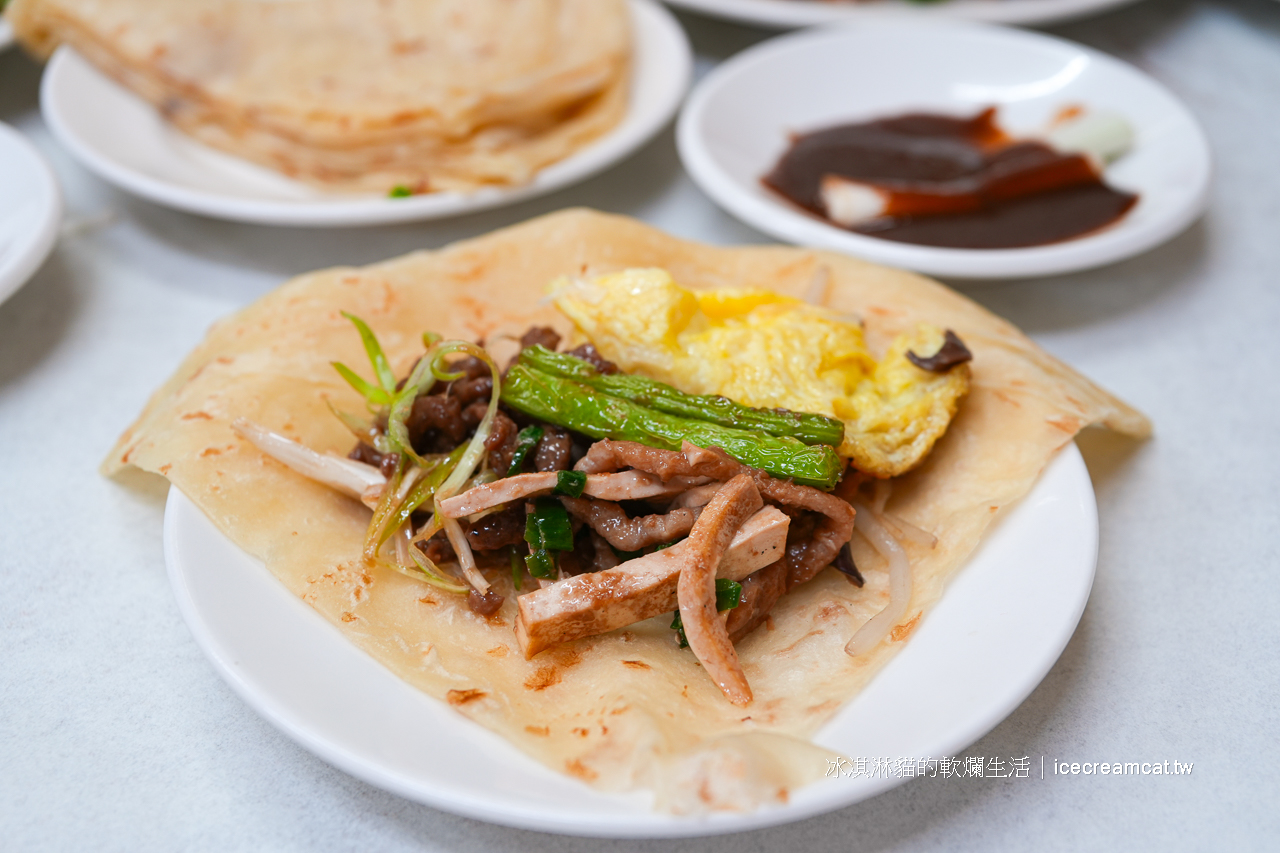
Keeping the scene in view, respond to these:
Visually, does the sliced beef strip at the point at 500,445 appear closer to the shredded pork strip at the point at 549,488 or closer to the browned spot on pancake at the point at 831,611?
the shredded pork strip at the point at 549,488

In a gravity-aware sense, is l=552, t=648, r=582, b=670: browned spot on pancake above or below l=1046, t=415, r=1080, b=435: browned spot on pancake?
below

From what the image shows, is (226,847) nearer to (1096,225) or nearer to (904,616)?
(904,616)

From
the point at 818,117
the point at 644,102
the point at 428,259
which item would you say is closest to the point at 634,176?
the point at 644,102

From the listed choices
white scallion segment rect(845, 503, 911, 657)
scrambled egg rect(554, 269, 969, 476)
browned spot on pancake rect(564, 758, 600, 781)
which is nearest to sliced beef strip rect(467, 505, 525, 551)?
scrambled egg rect(554, 269, 969, 476)

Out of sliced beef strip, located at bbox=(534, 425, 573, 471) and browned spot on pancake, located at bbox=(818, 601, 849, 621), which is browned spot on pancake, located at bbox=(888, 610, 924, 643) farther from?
sliced beef strip, located at bbox=(534, 425, 573, 471)

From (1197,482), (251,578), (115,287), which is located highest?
(251,578)
